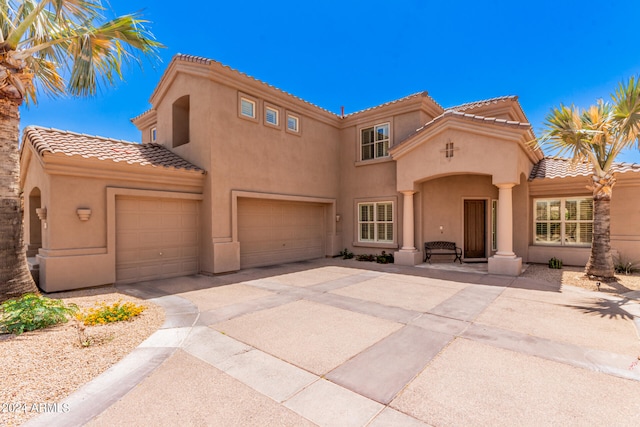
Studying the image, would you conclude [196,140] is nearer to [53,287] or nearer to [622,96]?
[53,287]

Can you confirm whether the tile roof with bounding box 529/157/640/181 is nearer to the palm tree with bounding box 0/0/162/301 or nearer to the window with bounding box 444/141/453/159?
the window with bounding box 444/141/453/159

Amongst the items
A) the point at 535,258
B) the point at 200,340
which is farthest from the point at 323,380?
the point at 535,258

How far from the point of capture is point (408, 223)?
42.2ft

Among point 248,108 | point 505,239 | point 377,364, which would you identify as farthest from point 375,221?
point 377,364

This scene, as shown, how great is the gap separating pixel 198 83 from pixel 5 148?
234 inches

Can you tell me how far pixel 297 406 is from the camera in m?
3.25

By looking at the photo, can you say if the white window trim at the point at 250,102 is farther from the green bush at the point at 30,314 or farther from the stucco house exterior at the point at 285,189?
the green bush at the point at 30,314

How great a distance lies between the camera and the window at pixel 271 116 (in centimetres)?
1248

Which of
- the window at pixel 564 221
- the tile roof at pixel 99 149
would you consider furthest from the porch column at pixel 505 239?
the tile roof at pixel 99 149

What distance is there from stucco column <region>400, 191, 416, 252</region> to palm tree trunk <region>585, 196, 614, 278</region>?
5775 millimetres

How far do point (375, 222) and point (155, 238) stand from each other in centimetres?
955

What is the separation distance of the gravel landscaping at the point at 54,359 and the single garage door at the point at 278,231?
6003 mm

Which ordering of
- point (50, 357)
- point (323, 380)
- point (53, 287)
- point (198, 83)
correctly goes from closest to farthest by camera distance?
point (323, 380), point (50, 357), point (53, 287), point (198, 83)

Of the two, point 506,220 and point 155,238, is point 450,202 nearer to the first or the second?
point 506,220
